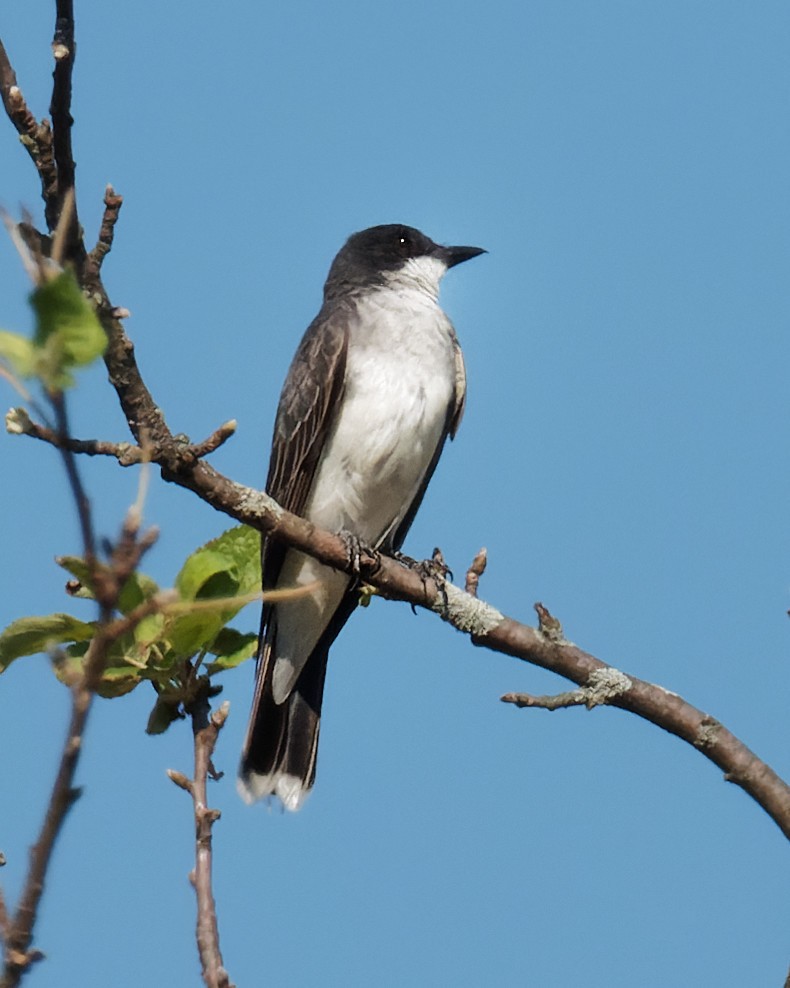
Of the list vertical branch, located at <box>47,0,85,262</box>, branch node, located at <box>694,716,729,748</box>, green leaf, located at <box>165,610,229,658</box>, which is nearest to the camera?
vertical branch, located at <box>47,0,85,262</box>

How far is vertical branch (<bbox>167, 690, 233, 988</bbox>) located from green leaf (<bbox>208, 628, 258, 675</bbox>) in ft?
0.30

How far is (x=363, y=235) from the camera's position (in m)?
8.28

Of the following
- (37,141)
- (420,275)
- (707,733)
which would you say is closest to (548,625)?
(707,733)

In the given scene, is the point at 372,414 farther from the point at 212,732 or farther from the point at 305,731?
Answer: the point at 212,732

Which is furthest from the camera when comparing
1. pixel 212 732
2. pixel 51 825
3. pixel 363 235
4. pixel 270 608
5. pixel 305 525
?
pixel 363 235

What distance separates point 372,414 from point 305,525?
220cm

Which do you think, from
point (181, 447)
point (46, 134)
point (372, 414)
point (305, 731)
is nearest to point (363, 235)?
point (372, 414)

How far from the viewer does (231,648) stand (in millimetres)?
3859

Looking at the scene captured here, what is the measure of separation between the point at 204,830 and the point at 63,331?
1.72 meters

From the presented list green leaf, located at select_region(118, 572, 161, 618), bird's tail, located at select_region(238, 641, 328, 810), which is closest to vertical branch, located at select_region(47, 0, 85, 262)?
green leaf, located at select_region(118, 572, 161, 618)

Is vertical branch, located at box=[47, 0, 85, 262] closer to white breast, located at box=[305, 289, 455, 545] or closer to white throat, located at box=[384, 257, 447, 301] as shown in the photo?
white breast, located at box=[305, 289, 455, 545]

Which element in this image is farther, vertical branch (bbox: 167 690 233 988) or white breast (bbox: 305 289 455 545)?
white breast (bbox: 305 289 455 545)

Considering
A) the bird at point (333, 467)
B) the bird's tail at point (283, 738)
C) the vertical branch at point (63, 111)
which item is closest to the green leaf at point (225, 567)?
the vertical branch at point (63, 111)

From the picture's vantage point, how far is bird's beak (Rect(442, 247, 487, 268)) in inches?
321
